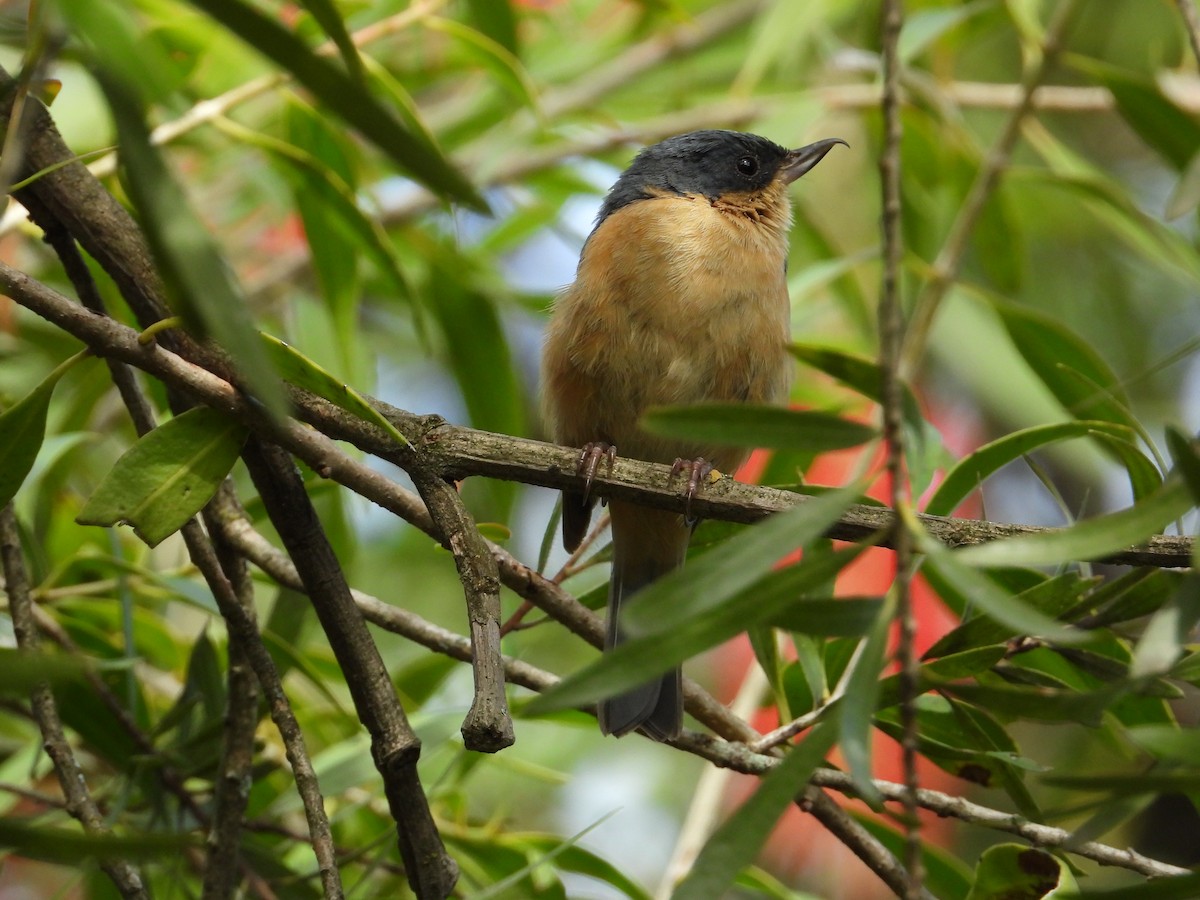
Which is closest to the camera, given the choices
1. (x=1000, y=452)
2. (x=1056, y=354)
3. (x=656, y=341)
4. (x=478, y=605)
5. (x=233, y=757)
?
(x=478, y=605)

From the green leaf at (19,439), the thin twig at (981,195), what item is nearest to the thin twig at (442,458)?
the green leaf at (19,439)

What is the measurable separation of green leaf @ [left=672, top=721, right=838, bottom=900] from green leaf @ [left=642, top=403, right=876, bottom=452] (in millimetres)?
365

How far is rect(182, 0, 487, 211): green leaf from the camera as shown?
118 centimetres

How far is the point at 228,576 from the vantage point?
8.03 ft

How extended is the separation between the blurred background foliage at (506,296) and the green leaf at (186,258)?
117 mm

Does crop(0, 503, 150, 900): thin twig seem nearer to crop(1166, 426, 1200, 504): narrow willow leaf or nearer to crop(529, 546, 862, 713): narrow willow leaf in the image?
crop(529, 546, 862, 713): narrow willow leaf

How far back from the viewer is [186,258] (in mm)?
1176

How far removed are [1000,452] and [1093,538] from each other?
103 cm

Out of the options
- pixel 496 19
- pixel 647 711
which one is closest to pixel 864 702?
pixel 647 711

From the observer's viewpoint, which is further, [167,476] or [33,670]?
[167,476]

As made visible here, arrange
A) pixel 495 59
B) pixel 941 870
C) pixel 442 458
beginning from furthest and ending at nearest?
1. pixel 495 59
2. pixel 941 870
3. pixel 442 458

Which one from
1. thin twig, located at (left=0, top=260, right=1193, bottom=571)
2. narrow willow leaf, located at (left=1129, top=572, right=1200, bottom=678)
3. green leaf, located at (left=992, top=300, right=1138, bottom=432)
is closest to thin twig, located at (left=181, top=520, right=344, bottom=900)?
thin twig, located at (left=0, top=260, right=1193, bottom=571)

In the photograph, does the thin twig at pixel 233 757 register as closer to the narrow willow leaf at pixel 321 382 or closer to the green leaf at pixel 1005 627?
the narrow willow leaf at pixel 321 382

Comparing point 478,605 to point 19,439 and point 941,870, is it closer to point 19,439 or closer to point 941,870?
point 19,439
